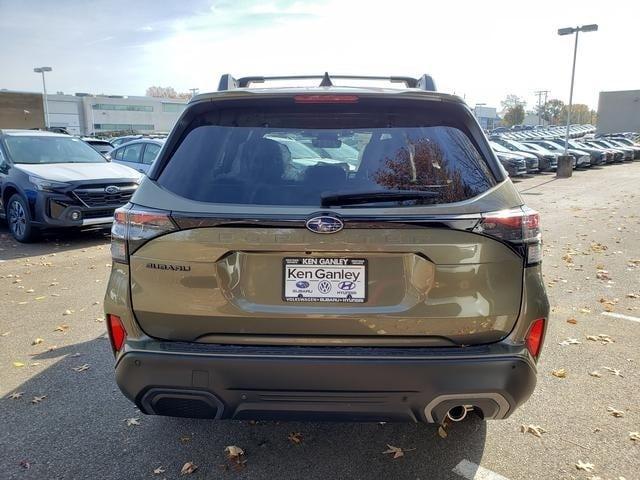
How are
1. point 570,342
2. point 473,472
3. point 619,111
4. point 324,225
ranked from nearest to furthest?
point 324,225 → point 473,472 → point 570,342 → point 619,111

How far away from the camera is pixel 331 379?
2.20 meters

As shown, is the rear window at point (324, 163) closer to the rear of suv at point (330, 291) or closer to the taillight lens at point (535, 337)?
the rear of suv at point (330, 291)

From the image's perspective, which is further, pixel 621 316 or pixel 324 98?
pixel 621 316

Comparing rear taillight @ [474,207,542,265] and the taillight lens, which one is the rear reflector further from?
the taillight lens

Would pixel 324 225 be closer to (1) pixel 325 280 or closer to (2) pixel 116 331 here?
(1) pixel 325 280

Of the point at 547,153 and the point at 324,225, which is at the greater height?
the point at 324,225

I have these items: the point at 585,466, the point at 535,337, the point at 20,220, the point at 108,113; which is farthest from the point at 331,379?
the point at 108,113

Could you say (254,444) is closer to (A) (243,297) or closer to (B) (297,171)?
(A) (243,297)

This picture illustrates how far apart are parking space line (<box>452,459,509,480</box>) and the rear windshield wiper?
1.50 metres

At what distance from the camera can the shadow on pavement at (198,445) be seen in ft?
8.94

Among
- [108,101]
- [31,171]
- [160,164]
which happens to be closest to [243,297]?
[160,164]

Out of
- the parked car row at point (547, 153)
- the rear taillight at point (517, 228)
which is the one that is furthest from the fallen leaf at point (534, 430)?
the parked car row at point (547, 153)

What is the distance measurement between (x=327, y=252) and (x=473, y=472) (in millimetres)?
1502

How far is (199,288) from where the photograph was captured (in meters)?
2.25
